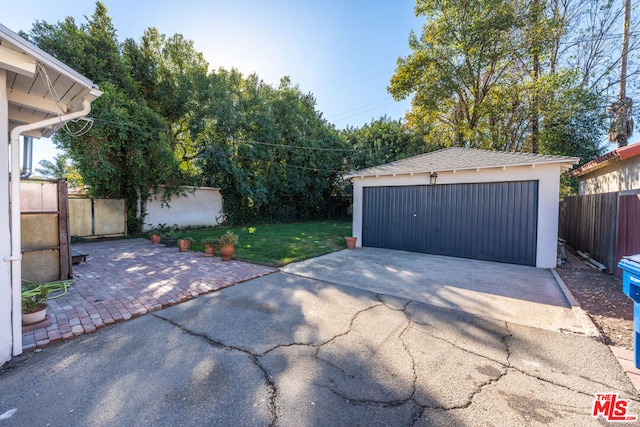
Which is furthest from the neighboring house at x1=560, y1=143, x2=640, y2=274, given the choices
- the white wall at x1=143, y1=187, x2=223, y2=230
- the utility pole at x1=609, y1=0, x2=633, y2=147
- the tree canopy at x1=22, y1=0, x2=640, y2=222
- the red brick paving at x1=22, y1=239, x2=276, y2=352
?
the white wall at x1=143, y1=187, x2=223, y2=230

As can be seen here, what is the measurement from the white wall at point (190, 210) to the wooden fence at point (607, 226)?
1437 cm

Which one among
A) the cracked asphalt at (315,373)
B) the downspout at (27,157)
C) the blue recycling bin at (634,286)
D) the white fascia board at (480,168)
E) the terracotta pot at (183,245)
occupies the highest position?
the white fascia board at (480,168)

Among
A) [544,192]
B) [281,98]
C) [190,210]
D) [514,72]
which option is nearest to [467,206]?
[544,192]

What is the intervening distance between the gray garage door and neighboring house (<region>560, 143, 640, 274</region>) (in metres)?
1.25

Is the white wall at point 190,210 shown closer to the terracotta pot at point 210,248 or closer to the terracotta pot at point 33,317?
the terracotta pot at point 210,248

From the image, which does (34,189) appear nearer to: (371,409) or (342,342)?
(342,342)

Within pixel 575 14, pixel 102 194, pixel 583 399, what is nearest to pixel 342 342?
pixel 583 399

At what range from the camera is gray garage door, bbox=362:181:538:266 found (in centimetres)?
649

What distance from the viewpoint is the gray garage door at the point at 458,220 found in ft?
21.3

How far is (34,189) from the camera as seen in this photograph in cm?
458

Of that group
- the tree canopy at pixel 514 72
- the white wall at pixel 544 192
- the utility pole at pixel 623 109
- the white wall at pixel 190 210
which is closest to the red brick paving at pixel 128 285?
the white wall at pixel 190 210

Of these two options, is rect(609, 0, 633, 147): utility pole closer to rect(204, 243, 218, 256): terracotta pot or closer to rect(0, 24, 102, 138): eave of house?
rect(204, 243, 218, 256): terracotta pot

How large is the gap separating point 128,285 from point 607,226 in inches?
386

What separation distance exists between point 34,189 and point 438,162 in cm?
951
